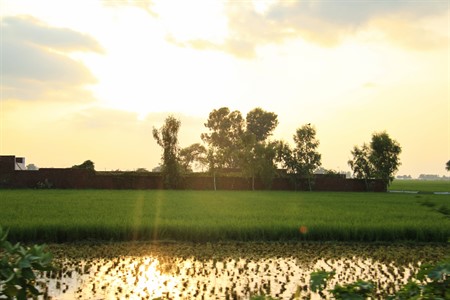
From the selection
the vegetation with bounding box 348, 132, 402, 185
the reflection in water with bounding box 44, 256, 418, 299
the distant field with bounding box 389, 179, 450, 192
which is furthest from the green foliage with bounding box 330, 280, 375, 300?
the distant field with bounding box 389, 179, 450, 192

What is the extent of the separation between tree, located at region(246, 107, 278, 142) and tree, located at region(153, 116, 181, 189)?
1152 inches

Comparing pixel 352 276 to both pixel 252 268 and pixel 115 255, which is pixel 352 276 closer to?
pixel 252 268

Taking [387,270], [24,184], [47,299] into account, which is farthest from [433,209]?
[24,184]

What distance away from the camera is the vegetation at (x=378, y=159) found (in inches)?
1974

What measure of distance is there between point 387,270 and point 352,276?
119cm

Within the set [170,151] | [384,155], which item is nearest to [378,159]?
[384,155]

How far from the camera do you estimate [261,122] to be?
7506cm

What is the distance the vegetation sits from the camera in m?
50.1

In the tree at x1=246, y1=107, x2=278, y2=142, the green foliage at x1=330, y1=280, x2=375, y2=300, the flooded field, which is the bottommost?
the flooded field

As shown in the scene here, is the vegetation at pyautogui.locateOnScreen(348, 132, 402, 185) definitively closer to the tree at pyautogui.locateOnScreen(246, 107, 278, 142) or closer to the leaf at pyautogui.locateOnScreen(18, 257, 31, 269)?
the tree at pyautogui.locateOnScreen(246, 107, 278, 142)

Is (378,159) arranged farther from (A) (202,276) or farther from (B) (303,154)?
(A) (202,276)

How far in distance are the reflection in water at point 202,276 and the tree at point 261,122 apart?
64.0m

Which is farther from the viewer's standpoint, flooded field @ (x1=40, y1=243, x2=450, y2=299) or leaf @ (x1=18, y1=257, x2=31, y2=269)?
flooded field @ (x1=40, y1=243, x2=450, y2=299)

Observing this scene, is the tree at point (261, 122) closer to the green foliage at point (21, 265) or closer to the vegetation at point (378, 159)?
the vegetation at point (378, 159)
